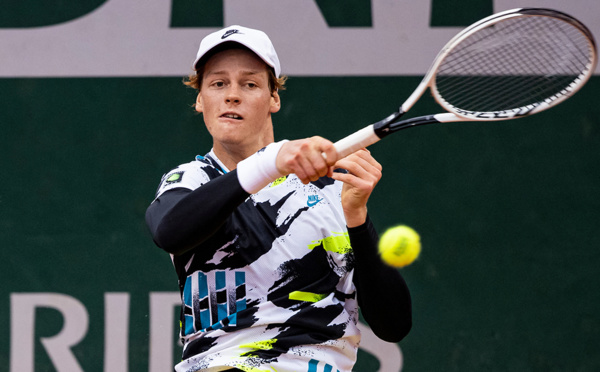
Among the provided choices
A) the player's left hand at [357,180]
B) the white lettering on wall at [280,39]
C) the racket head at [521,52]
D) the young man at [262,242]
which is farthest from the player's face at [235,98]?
the white lettering on wall at [280,39]

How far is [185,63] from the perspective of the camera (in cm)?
329

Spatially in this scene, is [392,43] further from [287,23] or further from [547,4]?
[547,4]

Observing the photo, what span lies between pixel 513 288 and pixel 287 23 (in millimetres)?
1369

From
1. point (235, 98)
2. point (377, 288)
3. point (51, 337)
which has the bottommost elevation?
point (51, 337)

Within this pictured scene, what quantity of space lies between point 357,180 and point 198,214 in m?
0.35

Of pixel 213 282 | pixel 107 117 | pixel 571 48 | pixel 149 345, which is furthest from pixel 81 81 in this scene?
pixel 571 48

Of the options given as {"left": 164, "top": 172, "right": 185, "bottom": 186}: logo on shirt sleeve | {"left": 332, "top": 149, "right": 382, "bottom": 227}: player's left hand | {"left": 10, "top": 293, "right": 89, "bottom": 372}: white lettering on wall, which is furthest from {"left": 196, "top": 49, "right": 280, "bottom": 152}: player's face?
{"left": 10, "top": 293, "right": 89, "bottom": 372}: white lettering on wall

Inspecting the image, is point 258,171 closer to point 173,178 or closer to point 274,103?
point 173,178

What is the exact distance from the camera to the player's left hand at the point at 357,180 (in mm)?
1766

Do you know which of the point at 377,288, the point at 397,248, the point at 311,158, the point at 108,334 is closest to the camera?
the point at 311,158

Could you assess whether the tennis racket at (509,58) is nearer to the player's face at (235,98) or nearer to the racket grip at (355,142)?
the racket grip at (355,142)

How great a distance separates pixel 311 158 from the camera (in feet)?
5.30

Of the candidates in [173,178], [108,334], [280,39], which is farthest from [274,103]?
[108,334]

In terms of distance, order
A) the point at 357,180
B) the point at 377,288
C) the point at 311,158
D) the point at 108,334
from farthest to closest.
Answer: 1. the point at 108,334
2. the point at 377,288
3. the point at 357,180
4. the point at 311,158
